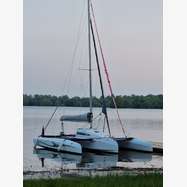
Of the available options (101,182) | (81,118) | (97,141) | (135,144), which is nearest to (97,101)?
(81,118)

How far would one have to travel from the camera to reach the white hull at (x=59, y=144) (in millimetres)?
4652

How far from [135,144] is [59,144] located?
1.59 ft

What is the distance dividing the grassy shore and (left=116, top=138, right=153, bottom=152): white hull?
0.17m

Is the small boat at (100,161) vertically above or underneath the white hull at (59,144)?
underneath

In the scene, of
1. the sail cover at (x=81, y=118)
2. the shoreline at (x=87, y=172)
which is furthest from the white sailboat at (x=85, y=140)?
the shoreline at (x=87, y=172)

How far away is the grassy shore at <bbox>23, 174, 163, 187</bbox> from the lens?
4.50m

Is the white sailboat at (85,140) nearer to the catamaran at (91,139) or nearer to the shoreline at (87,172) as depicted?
the catamaran at (91,139)

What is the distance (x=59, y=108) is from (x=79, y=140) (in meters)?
0.24

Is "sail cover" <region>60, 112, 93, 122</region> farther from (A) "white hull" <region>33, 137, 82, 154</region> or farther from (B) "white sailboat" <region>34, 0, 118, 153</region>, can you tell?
(A) "white hull" <region>33, 137, 82, 154</region>

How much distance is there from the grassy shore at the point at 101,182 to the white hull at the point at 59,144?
186mm
